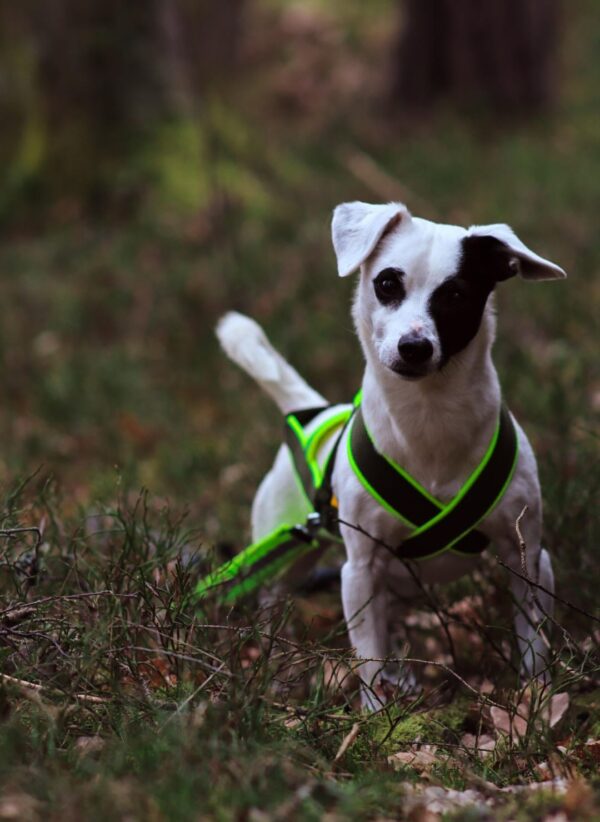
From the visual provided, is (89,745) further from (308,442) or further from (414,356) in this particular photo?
(308,442)

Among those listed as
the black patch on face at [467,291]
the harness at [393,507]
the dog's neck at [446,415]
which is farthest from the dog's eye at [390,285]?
the harness at [393,507]

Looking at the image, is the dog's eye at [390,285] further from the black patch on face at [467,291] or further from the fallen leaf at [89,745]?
the fallen leaf at [89,745]

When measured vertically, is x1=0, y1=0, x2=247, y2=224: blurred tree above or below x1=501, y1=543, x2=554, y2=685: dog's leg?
above

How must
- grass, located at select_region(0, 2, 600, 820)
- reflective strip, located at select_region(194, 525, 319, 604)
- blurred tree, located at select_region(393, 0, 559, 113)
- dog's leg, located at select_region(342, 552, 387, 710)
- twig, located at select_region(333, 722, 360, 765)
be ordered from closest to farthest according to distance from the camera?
grass, located at select_region(0, 2, 600, 820) < twig, located at select_region(333, 722, 360, 765) < dog's leg, located at select_region(342, 552, 387, 710) < reflective strip, located at select_region(194, 525, 319, 604) < blurred tree, located at select_region(393, 0, 559, 113)

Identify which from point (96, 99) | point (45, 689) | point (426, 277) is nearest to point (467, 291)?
point (426, 277)

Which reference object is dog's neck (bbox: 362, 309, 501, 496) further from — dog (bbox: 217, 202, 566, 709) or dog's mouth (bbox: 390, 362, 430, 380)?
dog's mouth (bbox: 390, 362, 430, 380)

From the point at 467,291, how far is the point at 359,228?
43 cm

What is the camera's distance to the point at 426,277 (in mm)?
3104

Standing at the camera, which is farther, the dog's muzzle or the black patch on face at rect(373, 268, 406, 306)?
the black patch on face at rect(373, 268, 406, 306)

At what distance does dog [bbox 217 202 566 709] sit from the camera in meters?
3.10

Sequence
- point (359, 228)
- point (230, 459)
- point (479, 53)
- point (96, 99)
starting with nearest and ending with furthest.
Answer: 1. point (359, 228)
2. point (230, 459)
3. point (96, 99)
4. point (479, 53)

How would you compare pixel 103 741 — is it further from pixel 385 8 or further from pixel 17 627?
pixel 385 8

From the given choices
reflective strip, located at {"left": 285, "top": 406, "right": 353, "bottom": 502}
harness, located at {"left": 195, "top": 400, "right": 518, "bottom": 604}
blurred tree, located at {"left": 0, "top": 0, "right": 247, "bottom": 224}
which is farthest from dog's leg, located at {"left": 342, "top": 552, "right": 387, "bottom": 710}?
blurred tree, located at {"left": 0, "top": 0, "right": 247, "bottom": 224}

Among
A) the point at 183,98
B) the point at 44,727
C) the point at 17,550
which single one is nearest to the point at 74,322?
the point at 183,98
